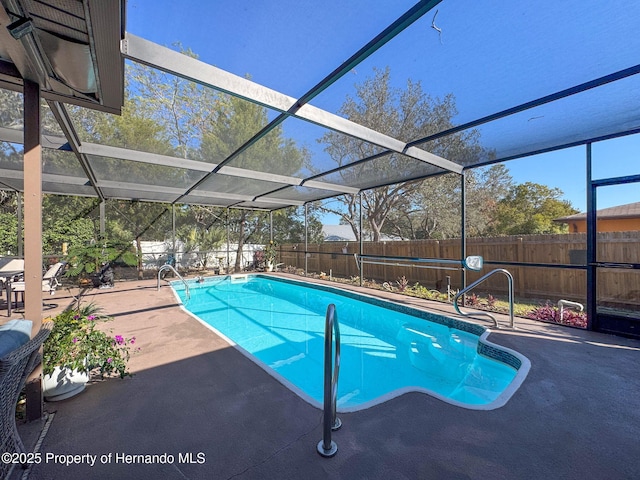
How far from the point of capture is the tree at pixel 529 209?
12.7 metres

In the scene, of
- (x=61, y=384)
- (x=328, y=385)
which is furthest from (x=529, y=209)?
(x=61, y=384)

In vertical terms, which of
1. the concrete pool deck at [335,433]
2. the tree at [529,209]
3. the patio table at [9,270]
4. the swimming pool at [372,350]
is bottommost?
the swimming pool at [372,350]

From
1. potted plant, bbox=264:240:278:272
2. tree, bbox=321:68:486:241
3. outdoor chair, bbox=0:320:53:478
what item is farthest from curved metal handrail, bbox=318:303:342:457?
potted plant, bbox=264:240:278:272

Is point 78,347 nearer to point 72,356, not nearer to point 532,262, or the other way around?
point 72,356

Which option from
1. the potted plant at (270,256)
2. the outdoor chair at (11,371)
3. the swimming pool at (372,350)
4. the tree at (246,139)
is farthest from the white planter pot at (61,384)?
the potted plant at (270,256)

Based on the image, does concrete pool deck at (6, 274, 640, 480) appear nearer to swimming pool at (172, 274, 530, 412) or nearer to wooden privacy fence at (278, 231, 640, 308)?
swimming pool at (172, 274, 530, 412)

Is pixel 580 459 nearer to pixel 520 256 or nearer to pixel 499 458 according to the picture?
pixel 499 458

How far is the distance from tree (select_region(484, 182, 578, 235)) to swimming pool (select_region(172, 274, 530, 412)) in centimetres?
1014

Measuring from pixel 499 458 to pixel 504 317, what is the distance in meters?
3.57

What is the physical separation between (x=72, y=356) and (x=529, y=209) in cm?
1667

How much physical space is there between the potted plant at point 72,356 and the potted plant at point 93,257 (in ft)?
19.1

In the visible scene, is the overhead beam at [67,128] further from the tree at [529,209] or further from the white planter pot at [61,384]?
the tree at [529,209]

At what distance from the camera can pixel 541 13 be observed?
6.09 ft

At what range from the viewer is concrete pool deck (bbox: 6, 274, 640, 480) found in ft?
5.16
